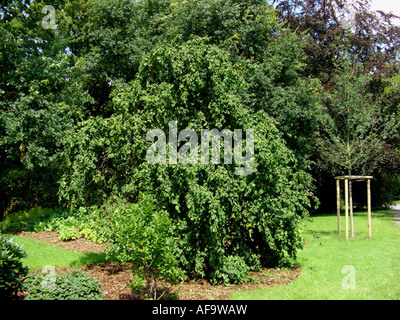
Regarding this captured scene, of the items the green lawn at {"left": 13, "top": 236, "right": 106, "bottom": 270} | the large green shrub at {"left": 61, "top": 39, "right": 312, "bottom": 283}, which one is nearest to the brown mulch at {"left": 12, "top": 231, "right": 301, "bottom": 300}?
the large green shrub at {"left": 61, "top": 39, "right": 312, "bottom": 283}

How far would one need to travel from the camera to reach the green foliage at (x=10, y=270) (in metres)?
4.09

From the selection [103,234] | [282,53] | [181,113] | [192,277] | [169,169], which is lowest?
[192,277]

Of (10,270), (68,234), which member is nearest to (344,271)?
(10,270)

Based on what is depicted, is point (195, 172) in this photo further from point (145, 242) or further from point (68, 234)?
point (68, 234)

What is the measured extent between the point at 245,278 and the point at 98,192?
3.35 metres

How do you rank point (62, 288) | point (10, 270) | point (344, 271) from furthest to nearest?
point (344, 271), point (62, 288), point (10, 270)

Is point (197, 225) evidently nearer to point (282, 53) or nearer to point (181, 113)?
point (181, 113)

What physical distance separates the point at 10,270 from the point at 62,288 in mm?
686

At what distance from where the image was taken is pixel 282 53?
45.1ft

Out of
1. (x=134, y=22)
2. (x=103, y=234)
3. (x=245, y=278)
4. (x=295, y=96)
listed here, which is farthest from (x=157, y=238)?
(x=134, y=22)

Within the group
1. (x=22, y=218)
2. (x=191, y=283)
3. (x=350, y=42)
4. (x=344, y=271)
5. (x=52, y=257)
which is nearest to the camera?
(x=191, y=283)

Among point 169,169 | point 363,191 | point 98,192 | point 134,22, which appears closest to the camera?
point 169,169

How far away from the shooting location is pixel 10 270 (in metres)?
4.22

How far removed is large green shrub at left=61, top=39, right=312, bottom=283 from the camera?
577cm
